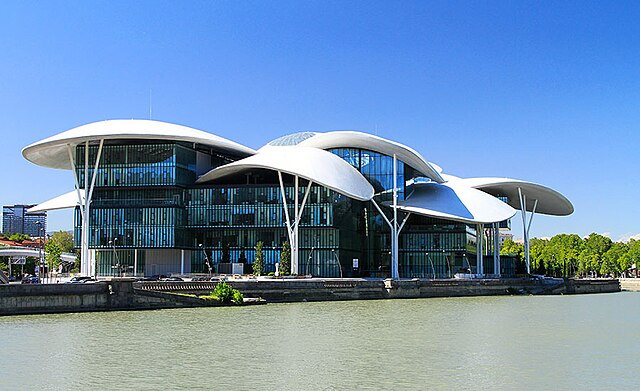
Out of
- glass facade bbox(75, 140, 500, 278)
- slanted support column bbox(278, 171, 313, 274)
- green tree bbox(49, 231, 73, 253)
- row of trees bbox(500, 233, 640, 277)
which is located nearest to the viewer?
slanted support column bbox(278, 171, 313, 274)

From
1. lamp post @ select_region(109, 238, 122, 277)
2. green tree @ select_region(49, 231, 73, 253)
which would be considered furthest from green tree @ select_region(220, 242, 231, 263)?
green tree @ select_region(49, 231, 73, 253)

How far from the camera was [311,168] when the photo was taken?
78.5 metres

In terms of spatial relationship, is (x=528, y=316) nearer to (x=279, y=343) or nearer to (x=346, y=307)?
(x=346, y=307)

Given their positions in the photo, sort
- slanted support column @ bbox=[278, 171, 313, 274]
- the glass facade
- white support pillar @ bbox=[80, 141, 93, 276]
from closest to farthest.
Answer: white support pillar @ bbox=[80, 141, 93, 276] < slanted support column @ bbox=[278, 171, 313, 274] < the glass facade

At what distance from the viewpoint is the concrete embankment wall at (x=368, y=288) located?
5756 centimetres

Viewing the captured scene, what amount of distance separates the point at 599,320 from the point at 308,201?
3816cm

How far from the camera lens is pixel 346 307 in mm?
56125

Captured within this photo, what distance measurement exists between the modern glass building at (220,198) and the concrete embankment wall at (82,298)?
27.3m

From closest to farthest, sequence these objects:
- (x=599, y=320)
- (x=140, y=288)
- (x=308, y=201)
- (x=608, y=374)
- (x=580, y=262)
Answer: (x=608, y=374) < (x=599, y=320) < (x=140, y=288) < (x=308, y=201) < (x=580, y=262)

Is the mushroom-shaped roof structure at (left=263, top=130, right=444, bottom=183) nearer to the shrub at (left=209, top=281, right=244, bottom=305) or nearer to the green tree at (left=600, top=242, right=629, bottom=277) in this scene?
the shrub at (left=209, top=281, right=244, bottom=305)

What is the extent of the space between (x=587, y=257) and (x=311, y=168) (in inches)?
2686

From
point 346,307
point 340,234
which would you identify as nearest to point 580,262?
point 340,234

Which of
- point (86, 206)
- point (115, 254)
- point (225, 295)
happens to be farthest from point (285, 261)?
point (225, 295)

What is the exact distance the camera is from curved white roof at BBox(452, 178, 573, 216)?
9606 cm
